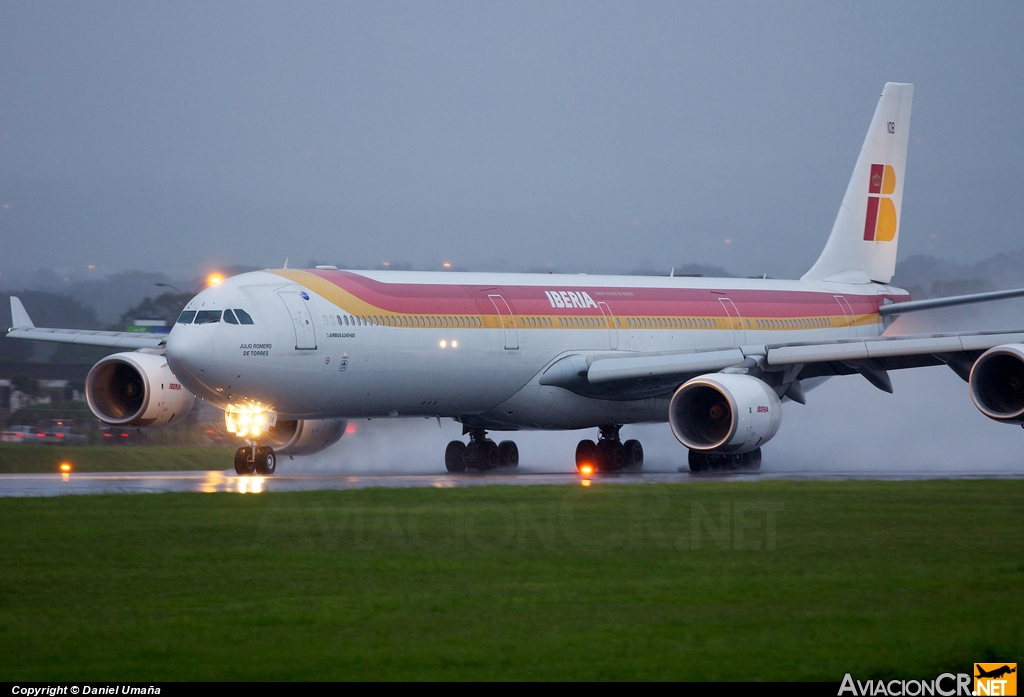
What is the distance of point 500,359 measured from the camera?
26.2 m

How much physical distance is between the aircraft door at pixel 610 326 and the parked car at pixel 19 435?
1814 centimetres

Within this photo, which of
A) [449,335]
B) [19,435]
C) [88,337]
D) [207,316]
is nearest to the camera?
[207,316]

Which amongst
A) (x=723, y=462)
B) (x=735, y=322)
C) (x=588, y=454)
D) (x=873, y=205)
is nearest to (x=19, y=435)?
(x=588, y=454)

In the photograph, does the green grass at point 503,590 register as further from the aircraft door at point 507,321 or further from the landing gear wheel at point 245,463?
the aircraft door at point 507,321

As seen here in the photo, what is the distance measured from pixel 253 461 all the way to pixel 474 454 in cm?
634

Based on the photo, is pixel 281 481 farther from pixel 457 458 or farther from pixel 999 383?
pixel 999 383

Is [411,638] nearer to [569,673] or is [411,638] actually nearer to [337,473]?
[569,673]

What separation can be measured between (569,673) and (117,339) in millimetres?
22080

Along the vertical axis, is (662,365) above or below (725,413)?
above

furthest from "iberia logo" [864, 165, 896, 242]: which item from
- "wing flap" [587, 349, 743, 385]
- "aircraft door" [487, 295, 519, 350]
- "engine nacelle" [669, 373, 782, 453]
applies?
"aircraft door" [487, 295, 519, 350]

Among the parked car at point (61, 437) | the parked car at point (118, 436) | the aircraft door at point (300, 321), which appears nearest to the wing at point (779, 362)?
the aircraft door at point (300, 321)

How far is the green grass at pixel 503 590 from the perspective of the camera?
27.7 feet

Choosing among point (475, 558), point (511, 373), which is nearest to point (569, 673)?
point (475, 558)

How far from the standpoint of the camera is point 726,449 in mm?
24156
